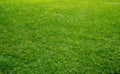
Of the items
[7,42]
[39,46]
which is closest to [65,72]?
[39,46]

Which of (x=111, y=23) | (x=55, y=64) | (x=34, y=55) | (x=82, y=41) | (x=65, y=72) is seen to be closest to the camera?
(x=65, y=72)

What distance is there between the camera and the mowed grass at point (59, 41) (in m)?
3.68

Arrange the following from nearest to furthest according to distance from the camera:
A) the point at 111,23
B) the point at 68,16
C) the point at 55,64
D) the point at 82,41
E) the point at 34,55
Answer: the point at 55,64, the point at 34,55, the point at 82,41, the point at 111,23, the point at 68,16

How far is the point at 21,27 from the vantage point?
223 inches

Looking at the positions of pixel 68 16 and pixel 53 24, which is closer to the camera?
pixel 53 24

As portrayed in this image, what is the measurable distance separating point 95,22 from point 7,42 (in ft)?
10.1

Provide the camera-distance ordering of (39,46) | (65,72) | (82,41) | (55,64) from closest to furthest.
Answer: (65,72) → (55,64) → (39,46) → (82,41)

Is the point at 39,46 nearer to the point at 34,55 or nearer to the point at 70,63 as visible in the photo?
the point at 34,55

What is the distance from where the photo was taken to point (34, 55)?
4047 mm

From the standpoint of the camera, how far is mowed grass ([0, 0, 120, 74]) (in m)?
3.68

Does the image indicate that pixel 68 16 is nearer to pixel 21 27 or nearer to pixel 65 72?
pixel 21 27

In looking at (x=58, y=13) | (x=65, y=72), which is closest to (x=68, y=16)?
(x=58, y=13)

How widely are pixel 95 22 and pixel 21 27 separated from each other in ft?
8.01

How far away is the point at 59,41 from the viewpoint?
4.78m
